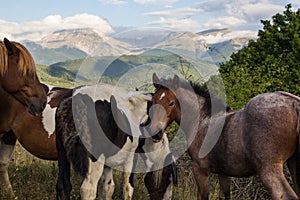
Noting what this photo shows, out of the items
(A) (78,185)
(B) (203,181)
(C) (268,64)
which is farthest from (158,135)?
(C) (268,64)

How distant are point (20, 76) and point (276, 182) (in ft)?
10.4

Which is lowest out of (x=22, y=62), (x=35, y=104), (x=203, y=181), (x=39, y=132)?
(x=203, y=181)

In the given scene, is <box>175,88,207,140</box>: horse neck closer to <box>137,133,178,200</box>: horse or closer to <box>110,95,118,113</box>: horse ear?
<box>137,133,178,200</box>: horse

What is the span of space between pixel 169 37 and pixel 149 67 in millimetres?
800

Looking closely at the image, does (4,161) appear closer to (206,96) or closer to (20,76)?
(20,76)

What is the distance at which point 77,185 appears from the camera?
6809 millimetres

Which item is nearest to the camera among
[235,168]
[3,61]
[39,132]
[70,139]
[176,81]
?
[3,61]

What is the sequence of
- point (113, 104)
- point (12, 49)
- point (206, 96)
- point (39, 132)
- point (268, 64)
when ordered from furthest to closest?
point (268, 64), point (39, 132), point (206, 96), point (113, 104), point (12, 49)

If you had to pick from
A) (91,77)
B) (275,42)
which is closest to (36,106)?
(91,77)

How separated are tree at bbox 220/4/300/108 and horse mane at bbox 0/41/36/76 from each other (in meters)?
3.94

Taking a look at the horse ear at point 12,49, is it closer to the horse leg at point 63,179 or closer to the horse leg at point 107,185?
the horse leg at point 63,179

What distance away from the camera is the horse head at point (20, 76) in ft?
15.7

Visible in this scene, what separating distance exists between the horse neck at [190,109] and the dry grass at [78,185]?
1.26 metres

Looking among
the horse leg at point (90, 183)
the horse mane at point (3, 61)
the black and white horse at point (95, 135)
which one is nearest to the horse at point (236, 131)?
the black and white horse at point (95, 135)
